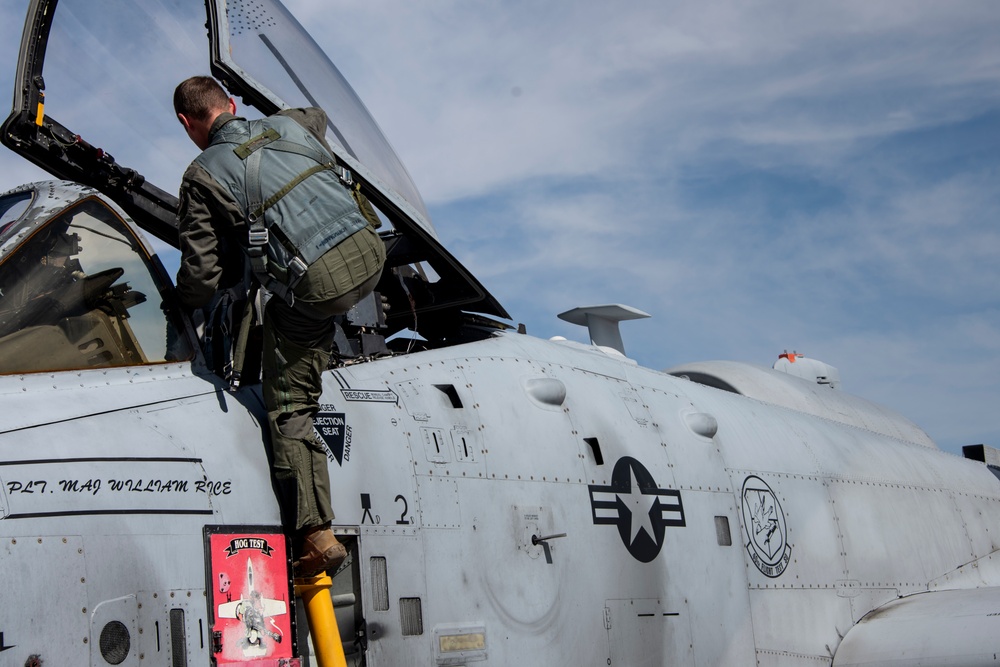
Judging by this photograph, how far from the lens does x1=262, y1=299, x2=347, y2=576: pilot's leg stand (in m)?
4.16

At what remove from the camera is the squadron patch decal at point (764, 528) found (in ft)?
22.3

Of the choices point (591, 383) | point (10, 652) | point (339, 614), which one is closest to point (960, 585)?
point (591, 383)

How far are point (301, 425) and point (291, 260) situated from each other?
0.69m

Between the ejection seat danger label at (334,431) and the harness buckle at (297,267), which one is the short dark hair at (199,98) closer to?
the harness buckle at (297,267)

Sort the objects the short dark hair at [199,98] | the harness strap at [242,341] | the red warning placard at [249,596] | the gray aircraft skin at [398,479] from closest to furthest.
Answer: the gray aircraft skin at [398,479], the red warning placard at [249,596], the harness strap at [242,341], the short dark hair at [199,98]

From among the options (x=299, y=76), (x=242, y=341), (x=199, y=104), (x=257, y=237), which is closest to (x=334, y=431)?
(x=242, y=341)

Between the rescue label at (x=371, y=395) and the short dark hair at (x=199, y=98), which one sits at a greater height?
the short dark hair at (x=199, y=98)

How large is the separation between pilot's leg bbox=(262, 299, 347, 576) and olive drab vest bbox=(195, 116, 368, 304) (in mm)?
205

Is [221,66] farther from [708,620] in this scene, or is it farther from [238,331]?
[708,620]

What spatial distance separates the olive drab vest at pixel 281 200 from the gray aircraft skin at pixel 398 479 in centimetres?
59

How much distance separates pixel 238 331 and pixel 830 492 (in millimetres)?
5040

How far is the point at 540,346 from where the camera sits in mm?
6391

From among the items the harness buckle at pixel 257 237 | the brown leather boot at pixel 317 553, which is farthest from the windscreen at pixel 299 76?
the brown leather boot at pixel 317 553

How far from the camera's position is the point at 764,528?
697 cm
